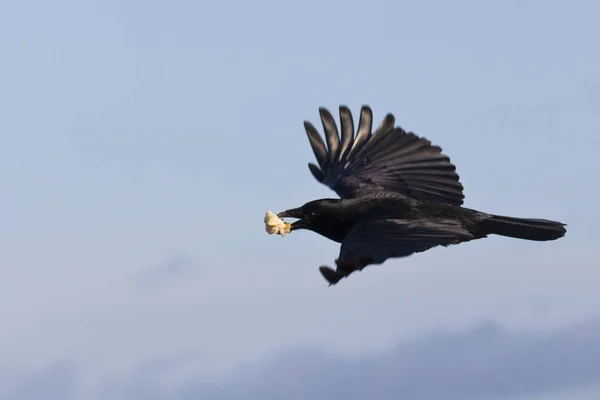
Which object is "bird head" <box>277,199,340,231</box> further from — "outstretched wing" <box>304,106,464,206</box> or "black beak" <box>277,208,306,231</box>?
"outstretched wing" <box>304,106,464,206</box>

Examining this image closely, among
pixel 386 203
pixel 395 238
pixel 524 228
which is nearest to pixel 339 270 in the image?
pixel 395 238

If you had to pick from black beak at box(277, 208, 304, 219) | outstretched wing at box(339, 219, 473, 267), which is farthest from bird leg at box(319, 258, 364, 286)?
black beak at box(277, 208, 304, 219)

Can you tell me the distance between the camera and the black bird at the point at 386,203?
582 inches

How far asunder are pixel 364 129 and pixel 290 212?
2542mm

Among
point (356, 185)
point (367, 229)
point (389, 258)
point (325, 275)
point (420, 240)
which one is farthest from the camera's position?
point (356, 185)

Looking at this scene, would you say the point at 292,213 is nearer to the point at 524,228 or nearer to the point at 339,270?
the point at 524,228

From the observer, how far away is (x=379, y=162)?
18906 millimetres

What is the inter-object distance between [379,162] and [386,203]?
228cm

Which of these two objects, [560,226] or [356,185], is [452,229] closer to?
[560,226]

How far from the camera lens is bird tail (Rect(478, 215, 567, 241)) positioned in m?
16.5

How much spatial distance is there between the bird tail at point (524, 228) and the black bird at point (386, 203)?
0.01 meters

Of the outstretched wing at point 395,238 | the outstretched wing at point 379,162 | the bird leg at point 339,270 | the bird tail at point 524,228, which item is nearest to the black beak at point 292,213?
the outstretched wing at point 379,162

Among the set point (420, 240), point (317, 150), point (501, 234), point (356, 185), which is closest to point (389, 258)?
point (420, 240)

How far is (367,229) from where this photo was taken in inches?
617
